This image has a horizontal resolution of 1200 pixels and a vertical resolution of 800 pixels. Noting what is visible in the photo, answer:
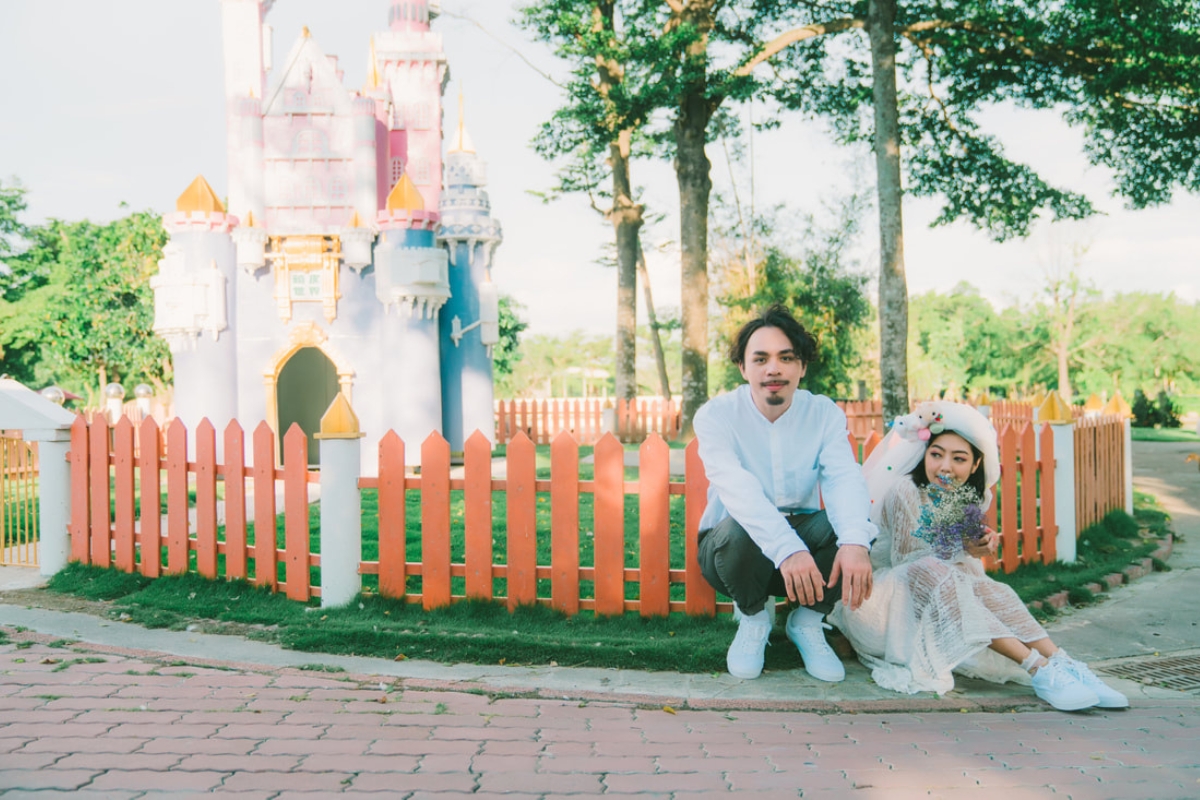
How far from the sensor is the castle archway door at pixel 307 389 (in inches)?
622

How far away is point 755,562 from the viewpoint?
13.0ft

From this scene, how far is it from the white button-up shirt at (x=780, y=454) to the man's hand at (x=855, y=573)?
0.70 ft

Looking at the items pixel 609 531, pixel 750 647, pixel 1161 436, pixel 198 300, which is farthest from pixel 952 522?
pixel 1161 436

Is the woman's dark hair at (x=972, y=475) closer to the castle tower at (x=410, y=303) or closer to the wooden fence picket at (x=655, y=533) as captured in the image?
the wooden fence picket at (x=655, y=533)

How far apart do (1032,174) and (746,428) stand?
1392 centimetres

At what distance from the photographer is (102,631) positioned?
494 cm

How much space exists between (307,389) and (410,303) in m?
4.16

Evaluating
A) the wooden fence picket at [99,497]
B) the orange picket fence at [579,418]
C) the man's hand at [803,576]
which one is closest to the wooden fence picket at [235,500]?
the wooden fence picket at [99,497]

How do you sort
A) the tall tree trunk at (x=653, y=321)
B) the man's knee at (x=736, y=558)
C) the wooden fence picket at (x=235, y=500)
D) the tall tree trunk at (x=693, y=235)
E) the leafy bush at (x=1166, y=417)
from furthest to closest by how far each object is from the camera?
1. the tall tree trunk at (x=653, y=321)
2. the leafy bush at (x=1166, y=417)
3. the tall tree trunk at (x=693, y=235)
4. the wooden fence picket at (x=235, y=500)
5. the man's knee at (x=736, y=558)

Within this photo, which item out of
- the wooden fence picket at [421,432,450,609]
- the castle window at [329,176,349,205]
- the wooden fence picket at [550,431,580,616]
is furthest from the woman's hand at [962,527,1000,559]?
the castle window at [329,176,349,205]

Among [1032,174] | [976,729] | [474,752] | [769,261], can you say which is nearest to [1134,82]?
[1032,174]

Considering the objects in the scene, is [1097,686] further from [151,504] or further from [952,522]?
[151,504]

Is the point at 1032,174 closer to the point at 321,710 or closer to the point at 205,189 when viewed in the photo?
the point at 205,189

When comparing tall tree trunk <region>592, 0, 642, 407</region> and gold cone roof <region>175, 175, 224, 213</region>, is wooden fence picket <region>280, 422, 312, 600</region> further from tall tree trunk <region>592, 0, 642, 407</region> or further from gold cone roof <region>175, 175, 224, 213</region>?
tall tree trunk <region>592, 0, 642, 407</region>
